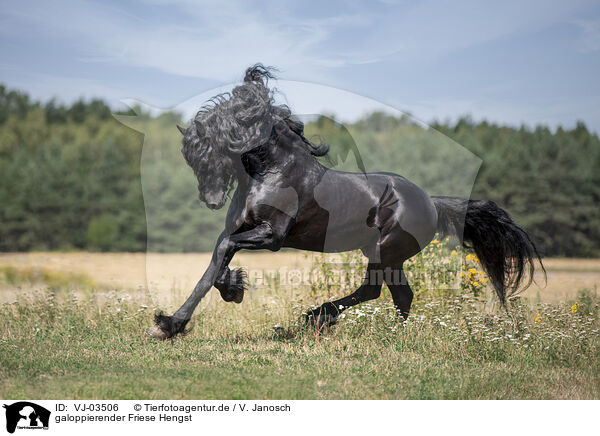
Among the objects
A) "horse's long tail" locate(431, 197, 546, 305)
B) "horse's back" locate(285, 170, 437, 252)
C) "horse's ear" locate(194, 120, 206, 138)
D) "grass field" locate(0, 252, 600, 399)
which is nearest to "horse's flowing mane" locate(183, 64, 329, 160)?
"horse's ear" locate(194, 120, 206, 138)

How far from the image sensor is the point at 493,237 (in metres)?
6.08

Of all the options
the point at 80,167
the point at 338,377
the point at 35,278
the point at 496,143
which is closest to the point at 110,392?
the point at 338,377

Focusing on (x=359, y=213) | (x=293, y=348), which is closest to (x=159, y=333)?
(x=293, y=348)

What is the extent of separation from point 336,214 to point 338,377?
5.18ft

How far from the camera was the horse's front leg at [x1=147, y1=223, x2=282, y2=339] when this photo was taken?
4.52 m

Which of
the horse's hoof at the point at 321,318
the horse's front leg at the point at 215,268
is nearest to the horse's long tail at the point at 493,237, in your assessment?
the horse's hoof at the point at 321,318

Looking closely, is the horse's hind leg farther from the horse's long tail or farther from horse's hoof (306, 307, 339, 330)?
the horse's long tail

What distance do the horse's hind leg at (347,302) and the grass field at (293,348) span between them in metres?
0.14

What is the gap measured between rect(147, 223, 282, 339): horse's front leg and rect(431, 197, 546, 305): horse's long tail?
228cm

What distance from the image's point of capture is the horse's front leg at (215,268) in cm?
452

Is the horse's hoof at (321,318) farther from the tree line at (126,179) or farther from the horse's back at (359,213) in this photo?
the tree line at (126,179)
